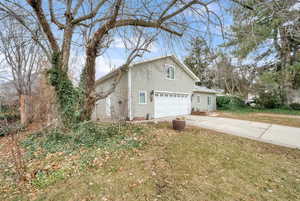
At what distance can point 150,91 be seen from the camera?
10.4m

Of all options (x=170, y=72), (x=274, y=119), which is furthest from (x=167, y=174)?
(x=274, y=119)

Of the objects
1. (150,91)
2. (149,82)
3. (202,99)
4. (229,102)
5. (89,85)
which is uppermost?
(149,82)

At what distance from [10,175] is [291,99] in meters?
25.9

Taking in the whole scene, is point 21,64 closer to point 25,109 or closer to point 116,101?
point 25,109

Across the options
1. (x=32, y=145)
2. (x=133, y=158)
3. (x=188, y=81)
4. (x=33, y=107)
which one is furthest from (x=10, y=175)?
(x=188, y=81)

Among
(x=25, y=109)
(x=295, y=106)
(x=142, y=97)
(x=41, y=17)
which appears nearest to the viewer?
(x=41, y=17)

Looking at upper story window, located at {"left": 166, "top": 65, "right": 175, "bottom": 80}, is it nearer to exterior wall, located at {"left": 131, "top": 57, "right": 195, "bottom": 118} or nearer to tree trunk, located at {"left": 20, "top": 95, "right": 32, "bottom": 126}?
exterior wall, located at {"left": 131, "top": 57, "right": 195, "bottom": 118}

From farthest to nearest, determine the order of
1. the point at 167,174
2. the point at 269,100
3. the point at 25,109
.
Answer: the point at 269,100
the point at 25,109
the point at 167,174

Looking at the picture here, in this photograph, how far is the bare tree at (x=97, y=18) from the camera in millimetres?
4434

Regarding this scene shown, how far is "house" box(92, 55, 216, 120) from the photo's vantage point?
954cm

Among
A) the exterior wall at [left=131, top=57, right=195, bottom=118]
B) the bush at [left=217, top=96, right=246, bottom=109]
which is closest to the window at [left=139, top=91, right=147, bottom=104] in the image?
the exterior wall at [left=131, top=57, right=195, bottom=118]

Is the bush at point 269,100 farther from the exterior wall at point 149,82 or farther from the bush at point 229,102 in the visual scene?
the exterior wall at point 149,82

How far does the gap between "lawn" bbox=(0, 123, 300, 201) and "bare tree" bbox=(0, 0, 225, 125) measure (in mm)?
2913

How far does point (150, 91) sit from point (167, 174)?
7.76 m
